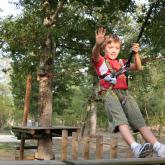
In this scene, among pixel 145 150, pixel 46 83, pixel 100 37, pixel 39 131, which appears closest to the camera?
pixel 145 150

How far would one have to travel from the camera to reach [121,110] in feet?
16.4

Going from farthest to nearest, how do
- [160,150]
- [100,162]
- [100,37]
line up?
[100,37]
[160,150]
[100,162]

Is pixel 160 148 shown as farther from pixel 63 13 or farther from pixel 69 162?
pixel 63 13

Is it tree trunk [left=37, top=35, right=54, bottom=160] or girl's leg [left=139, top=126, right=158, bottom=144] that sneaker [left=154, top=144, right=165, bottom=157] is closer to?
girl's leg [left=139, top=126, right=158, bottom=144]

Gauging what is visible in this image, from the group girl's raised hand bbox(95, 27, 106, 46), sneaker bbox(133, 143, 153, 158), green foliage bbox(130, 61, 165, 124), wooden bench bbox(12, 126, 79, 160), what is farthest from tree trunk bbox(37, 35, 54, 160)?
green foliage bbox(130, 61, 165, 124)

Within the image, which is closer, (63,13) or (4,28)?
(4,28)

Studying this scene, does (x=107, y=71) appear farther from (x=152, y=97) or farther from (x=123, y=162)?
(x=152, y=97)

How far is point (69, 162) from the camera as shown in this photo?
3.58 meters

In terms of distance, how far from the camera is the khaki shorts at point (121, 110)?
194 inches

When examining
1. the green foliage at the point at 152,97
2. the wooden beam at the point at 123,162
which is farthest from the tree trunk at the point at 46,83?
the green foliage at the point at 152,97

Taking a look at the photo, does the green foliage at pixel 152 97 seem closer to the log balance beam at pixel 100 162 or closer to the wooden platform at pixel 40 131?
the wooden platform at pixel 40 131

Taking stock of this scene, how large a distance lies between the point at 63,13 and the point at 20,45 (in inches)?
140

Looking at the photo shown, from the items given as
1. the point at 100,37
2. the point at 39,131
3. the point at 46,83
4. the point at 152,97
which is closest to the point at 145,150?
the point at 100,37

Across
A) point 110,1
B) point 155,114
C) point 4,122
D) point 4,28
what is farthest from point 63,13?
point 4,122
